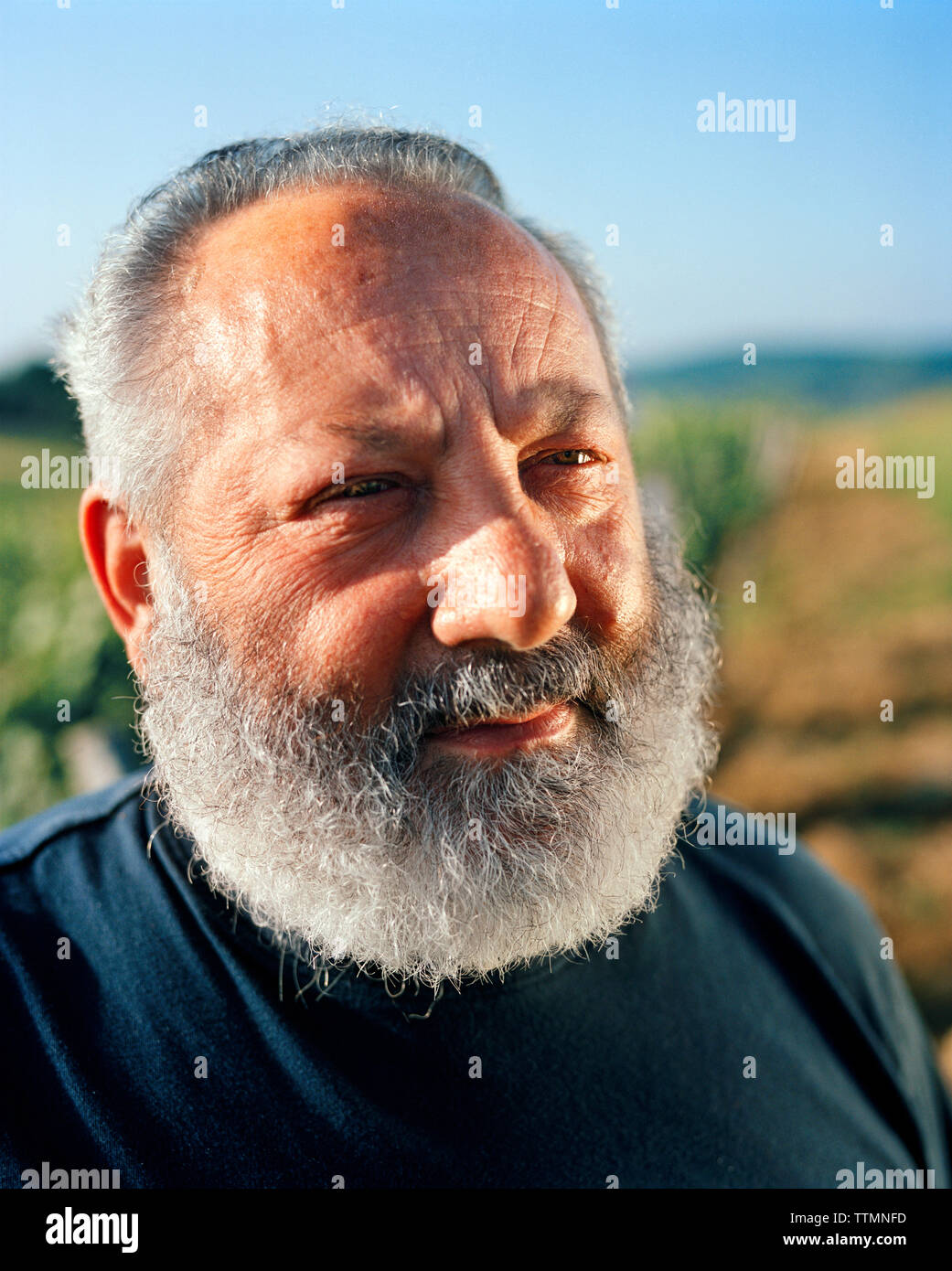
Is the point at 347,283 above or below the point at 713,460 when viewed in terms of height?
below

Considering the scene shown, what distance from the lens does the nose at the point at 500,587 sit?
1558mm

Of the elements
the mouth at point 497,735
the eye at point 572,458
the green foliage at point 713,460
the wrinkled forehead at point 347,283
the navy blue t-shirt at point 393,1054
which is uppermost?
the green foliage at point 713,460

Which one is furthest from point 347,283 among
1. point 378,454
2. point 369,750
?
point 369,750

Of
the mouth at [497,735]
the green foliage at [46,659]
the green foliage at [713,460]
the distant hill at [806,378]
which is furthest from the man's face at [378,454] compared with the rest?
the distant hill at [806,378]

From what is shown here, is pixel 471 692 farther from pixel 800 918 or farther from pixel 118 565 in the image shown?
pixel 800 918

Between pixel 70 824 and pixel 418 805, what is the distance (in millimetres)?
832

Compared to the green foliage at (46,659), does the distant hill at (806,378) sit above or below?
above

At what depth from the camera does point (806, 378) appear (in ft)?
31.8

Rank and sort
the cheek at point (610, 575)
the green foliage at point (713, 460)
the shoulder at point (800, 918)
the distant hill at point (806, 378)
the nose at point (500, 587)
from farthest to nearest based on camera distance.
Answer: the distant hill at point (806, 378) → the green foliage at point (713, 460) → the shoulder at point (800, 918) → the cheek at point (610, 575) → the nose at point (500, 587)

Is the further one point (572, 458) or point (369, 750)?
point (572, 458)

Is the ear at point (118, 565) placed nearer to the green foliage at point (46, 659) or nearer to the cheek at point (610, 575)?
the cheek at point (610, 575)

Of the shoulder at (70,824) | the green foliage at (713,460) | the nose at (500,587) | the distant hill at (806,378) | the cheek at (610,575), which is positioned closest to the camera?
the nose at (500,587)

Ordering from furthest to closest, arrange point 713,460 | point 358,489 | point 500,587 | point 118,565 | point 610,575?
point 713,460
point 118,565
point 610,575
point 358,489
point 500,587
